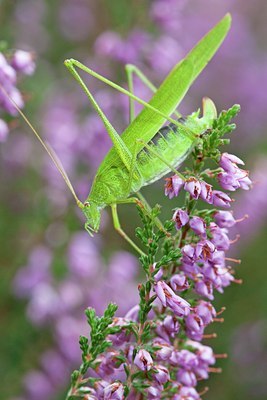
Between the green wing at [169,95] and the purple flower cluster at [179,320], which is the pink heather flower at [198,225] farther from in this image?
the green wing at [169,95]

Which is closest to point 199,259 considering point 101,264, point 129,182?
point 129,182

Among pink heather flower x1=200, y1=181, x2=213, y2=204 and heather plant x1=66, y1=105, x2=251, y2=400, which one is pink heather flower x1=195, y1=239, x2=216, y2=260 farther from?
pink heather flower x1=200, y1=181, x2=213, y2=204

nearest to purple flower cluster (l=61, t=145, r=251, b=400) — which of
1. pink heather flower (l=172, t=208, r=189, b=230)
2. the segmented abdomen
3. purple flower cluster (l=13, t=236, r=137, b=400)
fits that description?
pink heather flower (l=172, t=208, r=189, b=230)

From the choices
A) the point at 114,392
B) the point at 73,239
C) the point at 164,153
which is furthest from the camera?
the point at 73,239

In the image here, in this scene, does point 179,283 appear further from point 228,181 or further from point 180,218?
point 228,181

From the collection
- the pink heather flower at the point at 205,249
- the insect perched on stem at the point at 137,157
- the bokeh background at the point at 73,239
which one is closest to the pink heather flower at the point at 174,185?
the pink heather flower at the point at 205,249

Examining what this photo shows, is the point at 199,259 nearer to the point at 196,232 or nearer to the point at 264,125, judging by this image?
the point at 196,232

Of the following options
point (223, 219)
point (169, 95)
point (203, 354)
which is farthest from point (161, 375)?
point (169, 95)
